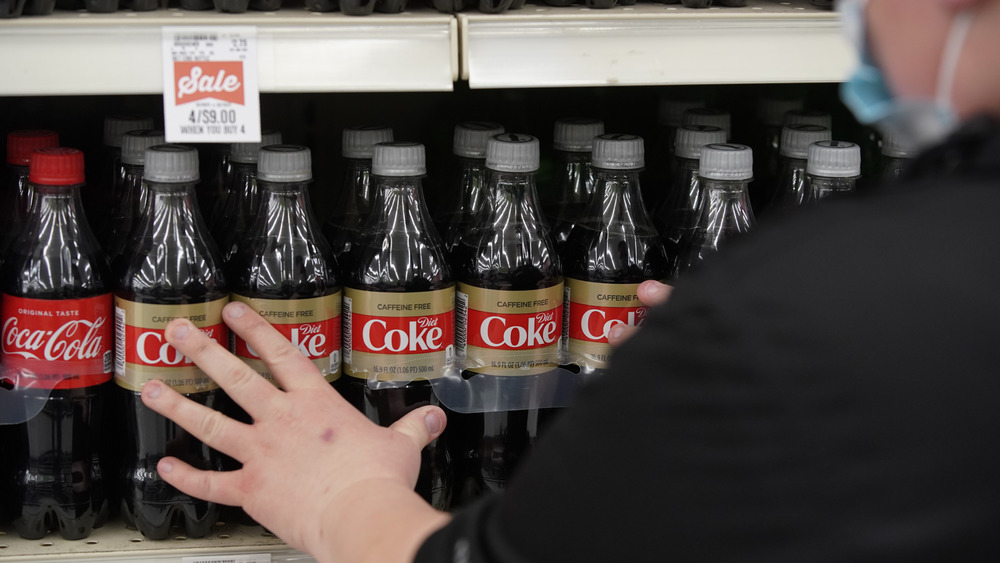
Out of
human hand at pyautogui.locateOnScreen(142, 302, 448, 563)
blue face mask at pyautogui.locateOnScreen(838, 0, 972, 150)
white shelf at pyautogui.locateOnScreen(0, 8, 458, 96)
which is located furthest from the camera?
white shelf at pyautogui.locateOnScreen(0, 8, 458, 96)

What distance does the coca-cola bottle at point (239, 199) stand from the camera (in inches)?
A: 57.3

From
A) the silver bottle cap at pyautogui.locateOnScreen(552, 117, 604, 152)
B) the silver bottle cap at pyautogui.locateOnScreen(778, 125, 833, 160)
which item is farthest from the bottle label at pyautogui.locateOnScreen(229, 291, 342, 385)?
the silver bottle cap at pyautogui.locateOnScreen(778, 125, 833, 160)

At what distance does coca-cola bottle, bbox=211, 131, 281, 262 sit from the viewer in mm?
1455

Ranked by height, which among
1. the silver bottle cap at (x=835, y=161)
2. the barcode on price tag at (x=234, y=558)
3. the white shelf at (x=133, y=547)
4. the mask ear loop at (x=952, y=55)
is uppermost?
the mask ear loop at (x=952, y=55)

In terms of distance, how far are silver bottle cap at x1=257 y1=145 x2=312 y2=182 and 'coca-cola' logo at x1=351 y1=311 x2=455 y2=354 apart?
0.19 metres

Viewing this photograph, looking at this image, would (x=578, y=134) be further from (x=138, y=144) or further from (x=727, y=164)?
(x=138, y=144)

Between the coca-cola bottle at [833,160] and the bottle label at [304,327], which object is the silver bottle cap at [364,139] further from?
the coca-cola bottle at [833,160]

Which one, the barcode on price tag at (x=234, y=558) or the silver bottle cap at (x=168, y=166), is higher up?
the silver bottle cap at (x=168, y=166)

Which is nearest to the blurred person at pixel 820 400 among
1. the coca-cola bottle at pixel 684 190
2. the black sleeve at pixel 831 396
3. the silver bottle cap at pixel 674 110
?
the black sleeve at pixel 831 396

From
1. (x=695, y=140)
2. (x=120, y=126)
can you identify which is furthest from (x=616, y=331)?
(x=120, y=126)

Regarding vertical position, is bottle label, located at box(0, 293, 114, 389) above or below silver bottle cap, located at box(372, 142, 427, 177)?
below

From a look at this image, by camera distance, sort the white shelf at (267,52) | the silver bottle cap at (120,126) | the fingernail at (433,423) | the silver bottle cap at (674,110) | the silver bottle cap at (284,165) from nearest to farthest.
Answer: the white shelf at (267,52), the fingernail at (433,423), the silver bottle cap at (284,165), the silver bottle cap at (120,126), the silver bottle cap at (674,110)

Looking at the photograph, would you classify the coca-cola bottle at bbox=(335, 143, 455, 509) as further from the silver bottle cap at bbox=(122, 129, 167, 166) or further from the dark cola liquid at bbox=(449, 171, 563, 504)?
the silver bottle cap at bbox=(122, 129, 167, 166)

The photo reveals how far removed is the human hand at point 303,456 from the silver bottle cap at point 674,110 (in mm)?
830
